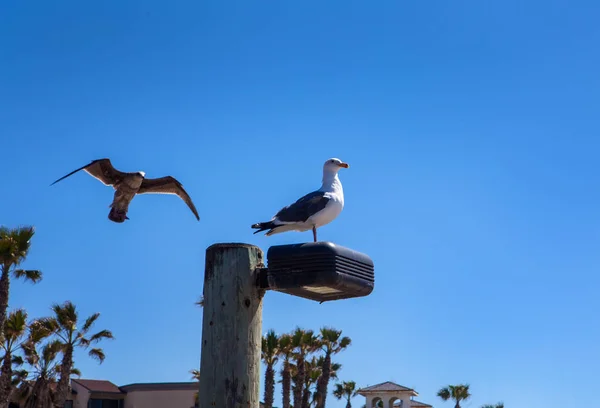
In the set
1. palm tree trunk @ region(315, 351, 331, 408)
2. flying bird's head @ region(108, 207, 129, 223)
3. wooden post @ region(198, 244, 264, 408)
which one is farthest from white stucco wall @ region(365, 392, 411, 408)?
wooden post @ region(198, 244, 264, 408)

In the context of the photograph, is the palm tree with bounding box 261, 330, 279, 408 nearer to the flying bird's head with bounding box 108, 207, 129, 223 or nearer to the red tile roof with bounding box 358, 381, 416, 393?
the red tile roof with bounding box 358, 381, 416, 393

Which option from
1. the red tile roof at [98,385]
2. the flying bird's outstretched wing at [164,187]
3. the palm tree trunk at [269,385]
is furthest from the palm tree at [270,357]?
the flying bird's outstretched wing at [164,187]

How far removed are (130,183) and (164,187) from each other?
530 millimetres

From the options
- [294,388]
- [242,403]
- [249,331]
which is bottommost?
[242,403]

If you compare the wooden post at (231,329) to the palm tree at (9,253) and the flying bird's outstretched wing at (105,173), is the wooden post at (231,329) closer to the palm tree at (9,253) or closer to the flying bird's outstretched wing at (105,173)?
the flying bird's outstretched wing at (105,173)

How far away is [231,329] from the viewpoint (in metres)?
4.00

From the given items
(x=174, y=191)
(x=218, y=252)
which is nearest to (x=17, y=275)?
(x=174, y=191)

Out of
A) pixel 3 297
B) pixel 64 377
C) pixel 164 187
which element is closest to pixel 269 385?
pixel 64 377

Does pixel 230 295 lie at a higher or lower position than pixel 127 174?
lower

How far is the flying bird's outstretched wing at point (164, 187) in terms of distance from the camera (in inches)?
421

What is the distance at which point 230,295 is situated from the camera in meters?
4.05

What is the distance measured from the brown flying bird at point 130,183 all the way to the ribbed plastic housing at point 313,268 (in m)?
5.95

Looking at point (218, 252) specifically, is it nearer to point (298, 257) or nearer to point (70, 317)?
point (298, 257)

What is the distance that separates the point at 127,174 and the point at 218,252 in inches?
258
